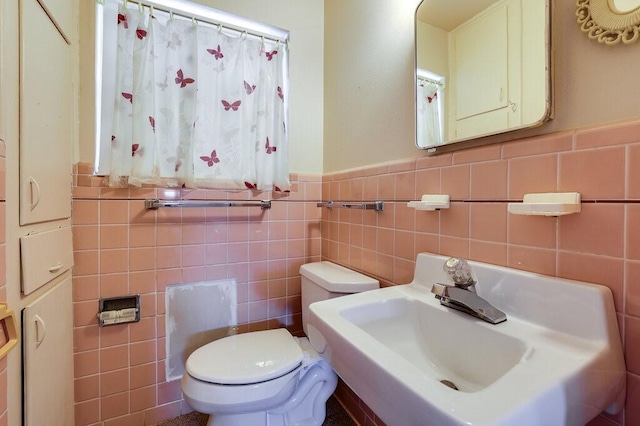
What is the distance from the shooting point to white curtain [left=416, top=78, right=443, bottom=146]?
0.95m

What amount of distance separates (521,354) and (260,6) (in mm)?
1887

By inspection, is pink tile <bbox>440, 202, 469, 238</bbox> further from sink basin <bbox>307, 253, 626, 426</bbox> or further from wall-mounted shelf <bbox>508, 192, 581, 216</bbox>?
wall-mounted shelf <bbox>508, 192, 581, 216</bbox>

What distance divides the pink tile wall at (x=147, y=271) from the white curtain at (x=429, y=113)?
86cm

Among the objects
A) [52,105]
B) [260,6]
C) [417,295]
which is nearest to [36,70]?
[52,105]

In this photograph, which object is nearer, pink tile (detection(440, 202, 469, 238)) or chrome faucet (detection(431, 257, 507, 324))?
chrome faucet (detection(431, 257, 507, 324))

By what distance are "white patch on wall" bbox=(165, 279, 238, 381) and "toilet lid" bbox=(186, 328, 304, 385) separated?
271mm

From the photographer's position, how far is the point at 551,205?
1.92 feet

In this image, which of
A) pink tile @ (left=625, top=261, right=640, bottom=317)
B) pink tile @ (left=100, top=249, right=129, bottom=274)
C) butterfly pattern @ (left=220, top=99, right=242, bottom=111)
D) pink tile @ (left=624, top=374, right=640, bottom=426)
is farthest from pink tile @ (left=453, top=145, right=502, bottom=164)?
pink tile @ (left=100, top=249, right=129, bottom=274)

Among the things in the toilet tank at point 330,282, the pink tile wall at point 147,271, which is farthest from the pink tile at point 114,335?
the toilet tank at point 330,282

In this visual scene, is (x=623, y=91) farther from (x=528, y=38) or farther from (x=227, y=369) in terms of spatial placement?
(x=227, y=369)

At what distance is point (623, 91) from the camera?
555mm

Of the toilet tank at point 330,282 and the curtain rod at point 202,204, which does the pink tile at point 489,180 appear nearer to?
the toilet tank at point 330,282

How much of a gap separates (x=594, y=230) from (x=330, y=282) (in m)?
0.86

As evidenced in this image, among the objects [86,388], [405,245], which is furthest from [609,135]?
[86,388]
